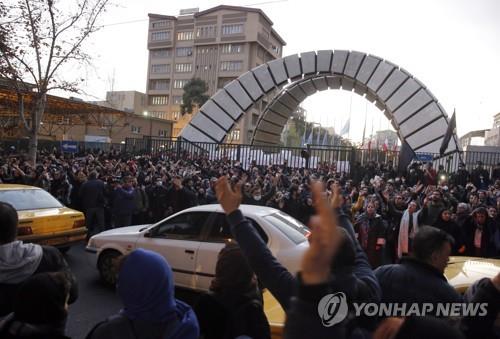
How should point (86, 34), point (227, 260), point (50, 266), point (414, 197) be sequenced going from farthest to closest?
point (86, 34) → point (414, 197) → point (50, 266) → point (227, 260)

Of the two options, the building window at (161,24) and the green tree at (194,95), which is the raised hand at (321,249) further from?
the building window at (161,24)

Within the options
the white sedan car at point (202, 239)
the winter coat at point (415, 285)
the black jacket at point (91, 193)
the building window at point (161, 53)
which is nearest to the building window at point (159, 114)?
the building window at point (161, 53)

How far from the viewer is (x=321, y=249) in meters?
1.33

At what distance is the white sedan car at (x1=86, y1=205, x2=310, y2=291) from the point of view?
5312mm

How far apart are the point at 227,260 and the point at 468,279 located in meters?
2.78

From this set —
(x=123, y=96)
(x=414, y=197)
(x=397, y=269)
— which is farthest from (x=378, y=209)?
(x=123, y=96)

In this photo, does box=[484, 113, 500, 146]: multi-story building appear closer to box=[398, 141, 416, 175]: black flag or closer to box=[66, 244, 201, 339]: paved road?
box=[398, 141, 416, 175]: black flag

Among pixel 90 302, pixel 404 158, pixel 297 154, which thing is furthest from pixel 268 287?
pixel 297 154

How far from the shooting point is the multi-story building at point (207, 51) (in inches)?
3024

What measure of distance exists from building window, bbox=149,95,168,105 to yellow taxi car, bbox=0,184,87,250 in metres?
81.7

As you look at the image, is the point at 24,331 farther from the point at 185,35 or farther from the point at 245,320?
the point at 185,35

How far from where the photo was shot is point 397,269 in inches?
92.4

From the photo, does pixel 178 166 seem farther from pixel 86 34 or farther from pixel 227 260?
pixel 227 260

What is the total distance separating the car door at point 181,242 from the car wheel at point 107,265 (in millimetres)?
623
